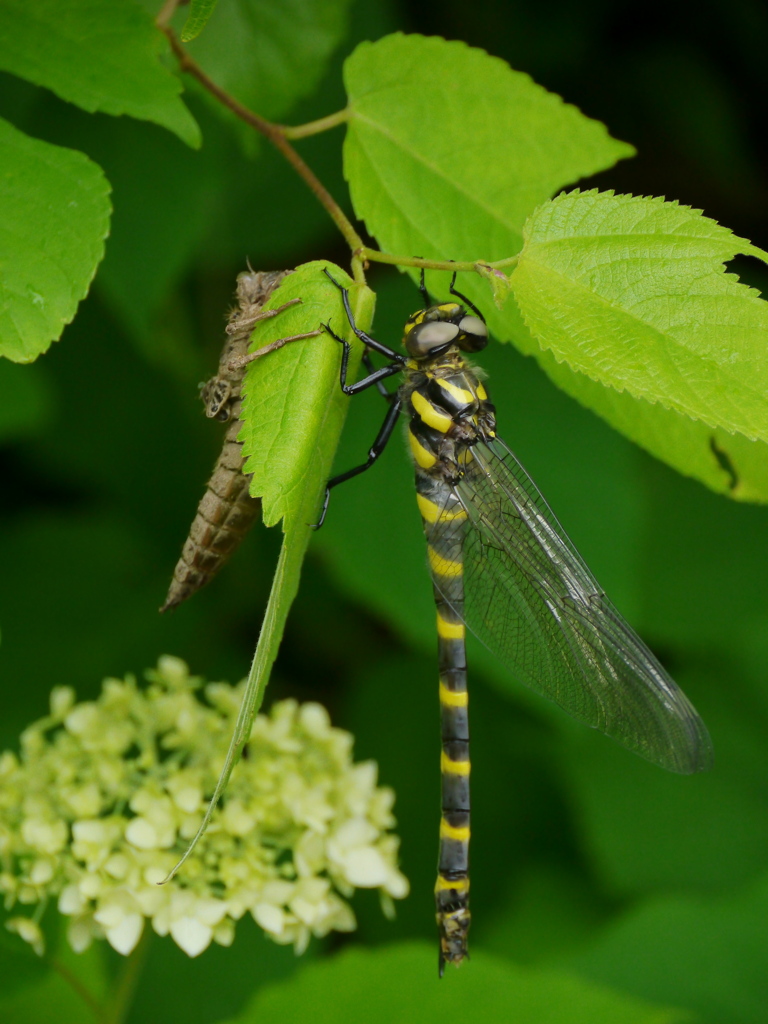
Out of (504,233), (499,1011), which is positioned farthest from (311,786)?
(504,233)

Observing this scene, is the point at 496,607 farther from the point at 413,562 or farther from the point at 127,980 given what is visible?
the point at 127,980

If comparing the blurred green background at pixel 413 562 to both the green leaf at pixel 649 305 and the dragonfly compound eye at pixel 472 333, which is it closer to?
the dragonfly compound eye at pixel 472 333

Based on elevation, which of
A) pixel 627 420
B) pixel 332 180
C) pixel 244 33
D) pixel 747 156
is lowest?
pixel 627 420

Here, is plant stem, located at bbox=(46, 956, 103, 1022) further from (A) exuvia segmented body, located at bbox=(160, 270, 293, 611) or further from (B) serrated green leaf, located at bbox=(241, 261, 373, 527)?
(B) serrated green leaf, located at bbox=(241, 261, 373, 527)

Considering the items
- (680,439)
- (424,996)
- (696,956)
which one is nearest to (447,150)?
(680,439)

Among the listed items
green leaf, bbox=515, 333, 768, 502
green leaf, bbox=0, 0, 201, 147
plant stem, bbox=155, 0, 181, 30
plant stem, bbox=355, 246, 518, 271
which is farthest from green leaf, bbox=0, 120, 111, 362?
green leaf, bbox=515, 333, 768, 502

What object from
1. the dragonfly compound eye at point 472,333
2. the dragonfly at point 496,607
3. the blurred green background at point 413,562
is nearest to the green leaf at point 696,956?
the blurred green background at point 413,562

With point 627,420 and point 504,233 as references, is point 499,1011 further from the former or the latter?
point 504,233
